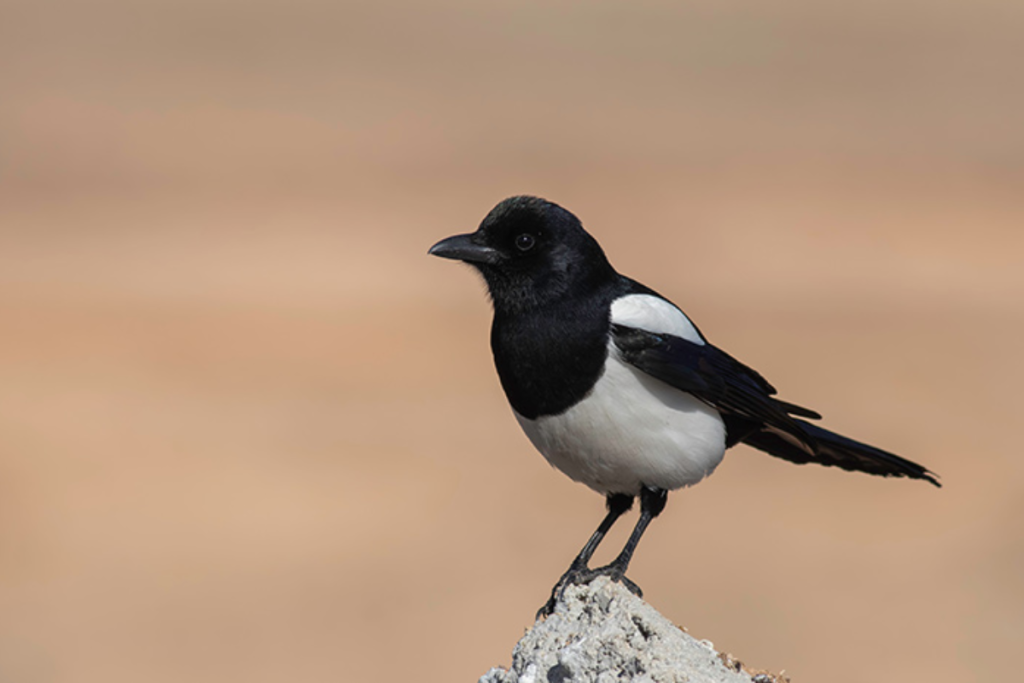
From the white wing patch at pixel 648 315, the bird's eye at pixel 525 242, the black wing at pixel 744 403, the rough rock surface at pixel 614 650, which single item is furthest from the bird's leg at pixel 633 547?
the bird's eye at pixel 525 242

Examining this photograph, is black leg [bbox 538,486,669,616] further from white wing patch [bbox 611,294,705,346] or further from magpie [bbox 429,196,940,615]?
white wing patch [bbox 611,294,705,346]

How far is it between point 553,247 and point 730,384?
710mm

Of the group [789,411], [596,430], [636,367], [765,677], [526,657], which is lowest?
[526,657]

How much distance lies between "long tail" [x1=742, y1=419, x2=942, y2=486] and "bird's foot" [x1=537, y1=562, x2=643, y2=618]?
35.1 inches

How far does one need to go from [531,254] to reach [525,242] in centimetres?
4

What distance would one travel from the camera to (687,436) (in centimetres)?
381

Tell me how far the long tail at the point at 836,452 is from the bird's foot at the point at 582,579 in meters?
0.89

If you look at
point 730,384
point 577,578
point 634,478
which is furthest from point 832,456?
point 577,578

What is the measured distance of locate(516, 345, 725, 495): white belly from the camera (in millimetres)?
3668

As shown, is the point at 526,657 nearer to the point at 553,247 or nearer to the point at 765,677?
the point at 765,677

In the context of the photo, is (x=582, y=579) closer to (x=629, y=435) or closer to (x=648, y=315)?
(x=629, y=435)

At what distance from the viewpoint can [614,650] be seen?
121 inches

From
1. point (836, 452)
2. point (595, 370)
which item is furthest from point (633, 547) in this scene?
point (836, 452)

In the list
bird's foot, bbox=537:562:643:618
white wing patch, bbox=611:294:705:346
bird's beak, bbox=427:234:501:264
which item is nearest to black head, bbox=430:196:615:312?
bird's beak, bbox=427:234:501:264
